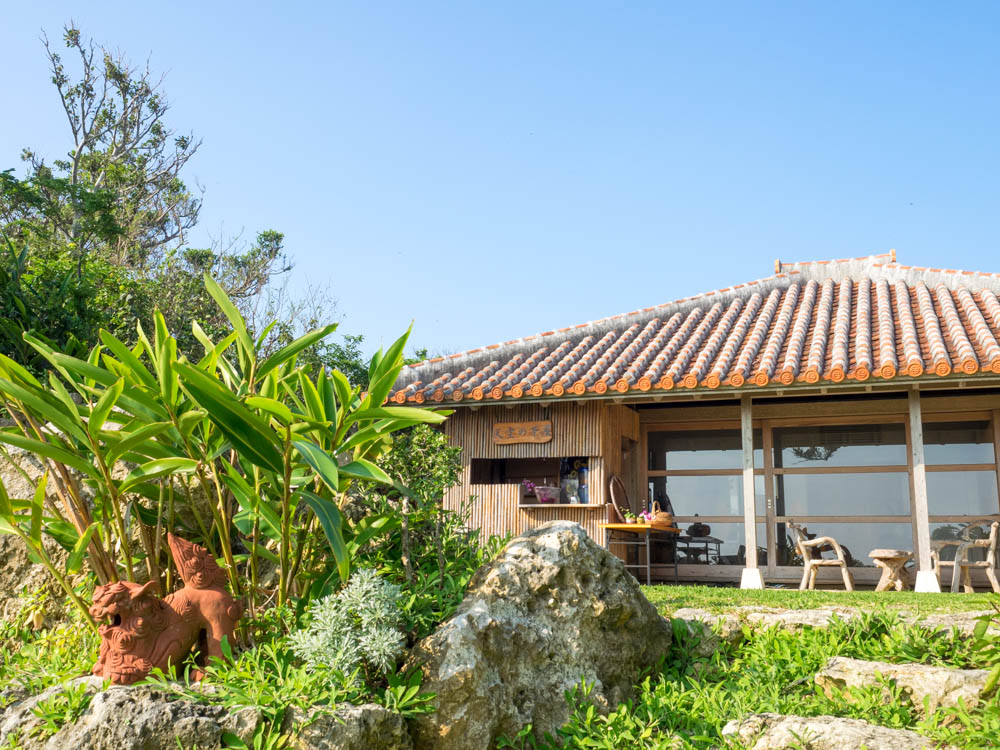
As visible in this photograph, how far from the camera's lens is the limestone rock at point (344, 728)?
3340 millimetres

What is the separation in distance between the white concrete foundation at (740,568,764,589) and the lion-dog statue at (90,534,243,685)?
698 centimetres

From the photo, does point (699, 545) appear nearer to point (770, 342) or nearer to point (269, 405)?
point (770, 342)

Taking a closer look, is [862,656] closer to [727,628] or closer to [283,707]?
[727,628]

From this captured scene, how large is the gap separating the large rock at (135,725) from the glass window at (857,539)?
9.43 metres

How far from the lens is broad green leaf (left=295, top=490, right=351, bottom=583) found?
3.32 m

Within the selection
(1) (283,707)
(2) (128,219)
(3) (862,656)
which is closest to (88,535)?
(1) (283,707)

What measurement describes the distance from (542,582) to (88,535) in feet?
7.12

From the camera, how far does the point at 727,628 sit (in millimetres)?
5086

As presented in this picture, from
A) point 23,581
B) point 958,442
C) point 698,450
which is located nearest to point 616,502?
point 698,450

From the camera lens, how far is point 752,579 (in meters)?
9.55

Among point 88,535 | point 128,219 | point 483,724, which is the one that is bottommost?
point 483,724

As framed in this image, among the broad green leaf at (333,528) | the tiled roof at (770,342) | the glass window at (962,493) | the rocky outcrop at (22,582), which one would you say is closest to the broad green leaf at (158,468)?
the broad green leaf at (333,528)

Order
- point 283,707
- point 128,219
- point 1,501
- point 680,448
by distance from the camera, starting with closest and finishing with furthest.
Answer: point 283,707, point 1,501, point 680,448, point 128,219

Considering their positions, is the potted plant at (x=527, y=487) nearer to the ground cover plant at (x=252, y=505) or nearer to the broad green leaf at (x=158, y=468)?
the ground cover plant at (x=252, y=505)
